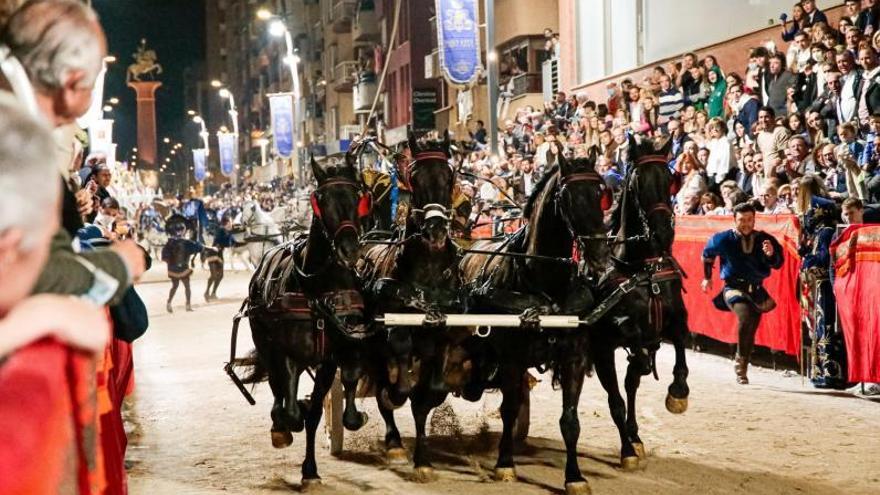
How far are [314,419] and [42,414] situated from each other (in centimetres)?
591

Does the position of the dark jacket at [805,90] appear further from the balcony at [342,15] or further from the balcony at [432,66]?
the balcony at [342,15]

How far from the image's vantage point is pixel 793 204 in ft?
45.4

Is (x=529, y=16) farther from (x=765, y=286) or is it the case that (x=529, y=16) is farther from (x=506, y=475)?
(x=506, y=475)

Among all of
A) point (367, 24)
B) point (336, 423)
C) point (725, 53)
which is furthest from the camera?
point (367, 24)

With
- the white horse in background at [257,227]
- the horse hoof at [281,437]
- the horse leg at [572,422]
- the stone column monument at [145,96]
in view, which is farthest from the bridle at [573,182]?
the stone column monument at [145,96]

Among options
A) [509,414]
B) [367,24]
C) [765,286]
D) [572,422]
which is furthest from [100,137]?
[367,24]

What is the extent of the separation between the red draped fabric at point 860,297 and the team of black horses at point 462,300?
3242 millimetres

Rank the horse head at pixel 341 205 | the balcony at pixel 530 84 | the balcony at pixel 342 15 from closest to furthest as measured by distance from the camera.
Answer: the horse head at pixel 341 205
the balcony at pixel 530 84
the balcony at pixel 342 15

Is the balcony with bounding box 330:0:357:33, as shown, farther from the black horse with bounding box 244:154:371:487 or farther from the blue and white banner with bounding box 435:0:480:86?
the black horse with bounding box 244:154:371:487

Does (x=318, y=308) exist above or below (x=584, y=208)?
below

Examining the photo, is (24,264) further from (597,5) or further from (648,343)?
A: (597,5)

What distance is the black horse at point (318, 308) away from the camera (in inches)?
303

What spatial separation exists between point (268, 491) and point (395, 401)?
3.59 feet

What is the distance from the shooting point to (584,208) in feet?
25.1
